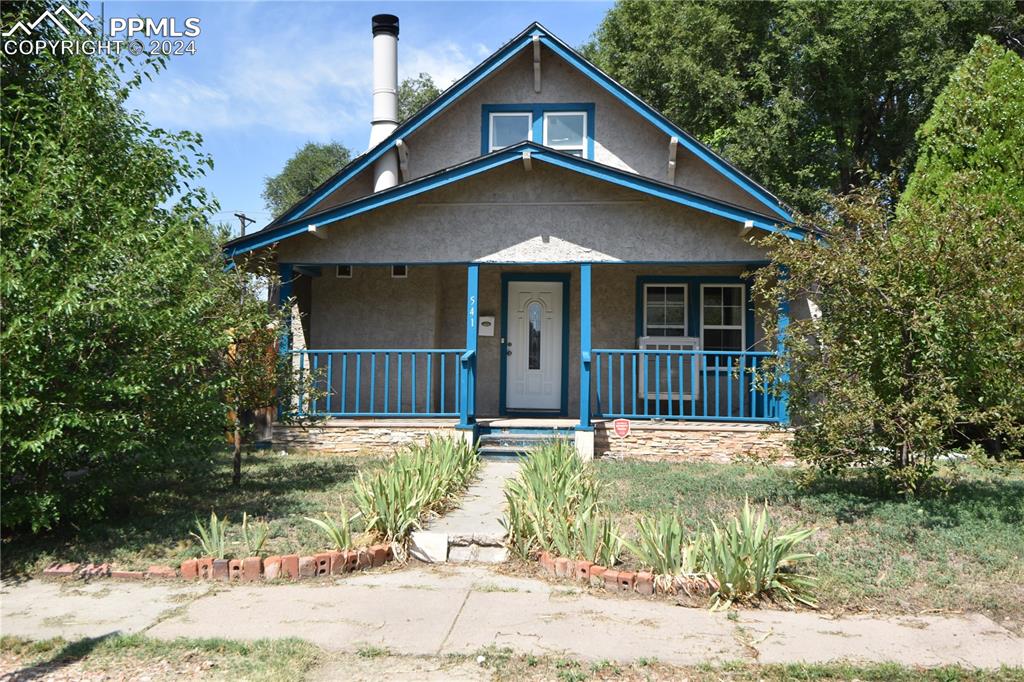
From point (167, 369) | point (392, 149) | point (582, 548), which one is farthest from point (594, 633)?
point (392, 149)

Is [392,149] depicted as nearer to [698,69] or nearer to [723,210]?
[723,210]

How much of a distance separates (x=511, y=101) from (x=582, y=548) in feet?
31.8

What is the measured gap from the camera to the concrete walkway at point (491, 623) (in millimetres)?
4613

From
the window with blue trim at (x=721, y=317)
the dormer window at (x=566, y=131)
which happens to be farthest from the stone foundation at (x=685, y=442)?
the dormer window at (x=566, y=131)

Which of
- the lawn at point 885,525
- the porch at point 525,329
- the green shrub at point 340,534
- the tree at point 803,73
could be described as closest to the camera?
the lawn at point 885,525

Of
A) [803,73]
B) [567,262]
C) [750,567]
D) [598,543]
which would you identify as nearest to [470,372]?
[567,262]

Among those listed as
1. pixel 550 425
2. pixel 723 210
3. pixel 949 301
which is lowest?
pixel 550 425

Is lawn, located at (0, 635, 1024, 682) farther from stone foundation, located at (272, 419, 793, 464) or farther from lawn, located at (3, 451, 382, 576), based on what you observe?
stone foundation, located at (272, 419, 793, 464)

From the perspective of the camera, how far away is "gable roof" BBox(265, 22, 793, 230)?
41.3 ft

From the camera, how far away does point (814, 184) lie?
76.4 feet

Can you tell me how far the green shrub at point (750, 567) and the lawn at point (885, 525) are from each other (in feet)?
0.79

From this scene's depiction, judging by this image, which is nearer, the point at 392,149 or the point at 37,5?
the point at 37,5

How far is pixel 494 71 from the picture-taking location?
1319 cm

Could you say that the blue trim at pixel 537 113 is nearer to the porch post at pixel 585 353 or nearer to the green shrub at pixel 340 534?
the porch post at pixel 585 353
